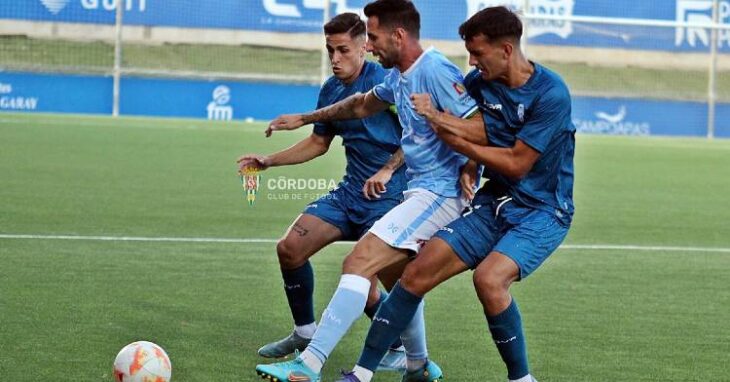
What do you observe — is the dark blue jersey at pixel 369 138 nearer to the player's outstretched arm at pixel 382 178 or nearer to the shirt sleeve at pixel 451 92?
the player's outstretched arm at pixel 382 178

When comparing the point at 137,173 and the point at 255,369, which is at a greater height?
the point at 255,369

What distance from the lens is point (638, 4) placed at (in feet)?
103

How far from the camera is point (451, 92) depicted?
6.61m

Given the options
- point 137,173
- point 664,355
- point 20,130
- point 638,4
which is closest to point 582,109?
point 638,4

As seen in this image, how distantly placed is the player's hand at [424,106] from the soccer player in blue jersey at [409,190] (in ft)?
1.04

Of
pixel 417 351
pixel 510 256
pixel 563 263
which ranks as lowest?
pixel 563 263

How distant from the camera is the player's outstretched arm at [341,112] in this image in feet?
24.2

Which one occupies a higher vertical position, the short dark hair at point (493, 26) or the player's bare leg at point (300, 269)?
the short dark hair at point (493, 26)

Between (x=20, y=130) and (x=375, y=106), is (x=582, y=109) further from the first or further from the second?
(x=375, y=106)

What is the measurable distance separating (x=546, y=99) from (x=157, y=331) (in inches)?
113

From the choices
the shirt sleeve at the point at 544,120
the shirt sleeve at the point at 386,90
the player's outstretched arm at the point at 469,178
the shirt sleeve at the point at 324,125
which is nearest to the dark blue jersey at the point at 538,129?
the shirt sleeve at the point at 544,120

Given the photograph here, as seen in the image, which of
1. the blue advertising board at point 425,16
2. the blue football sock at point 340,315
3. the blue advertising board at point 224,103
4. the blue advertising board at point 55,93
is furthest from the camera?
the blue advertising board at point 425,16

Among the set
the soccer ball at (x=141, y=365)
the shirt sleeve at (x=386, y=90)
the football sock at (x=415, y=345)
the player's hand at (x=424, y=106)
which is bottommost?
the football sock at (x=415, y=345)

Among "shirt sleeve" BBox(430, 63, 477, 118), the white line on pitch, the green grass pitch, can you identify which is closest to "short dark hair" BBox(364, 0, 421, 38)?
"shirt sleeve" BBox(430, 63, 477, 118)
